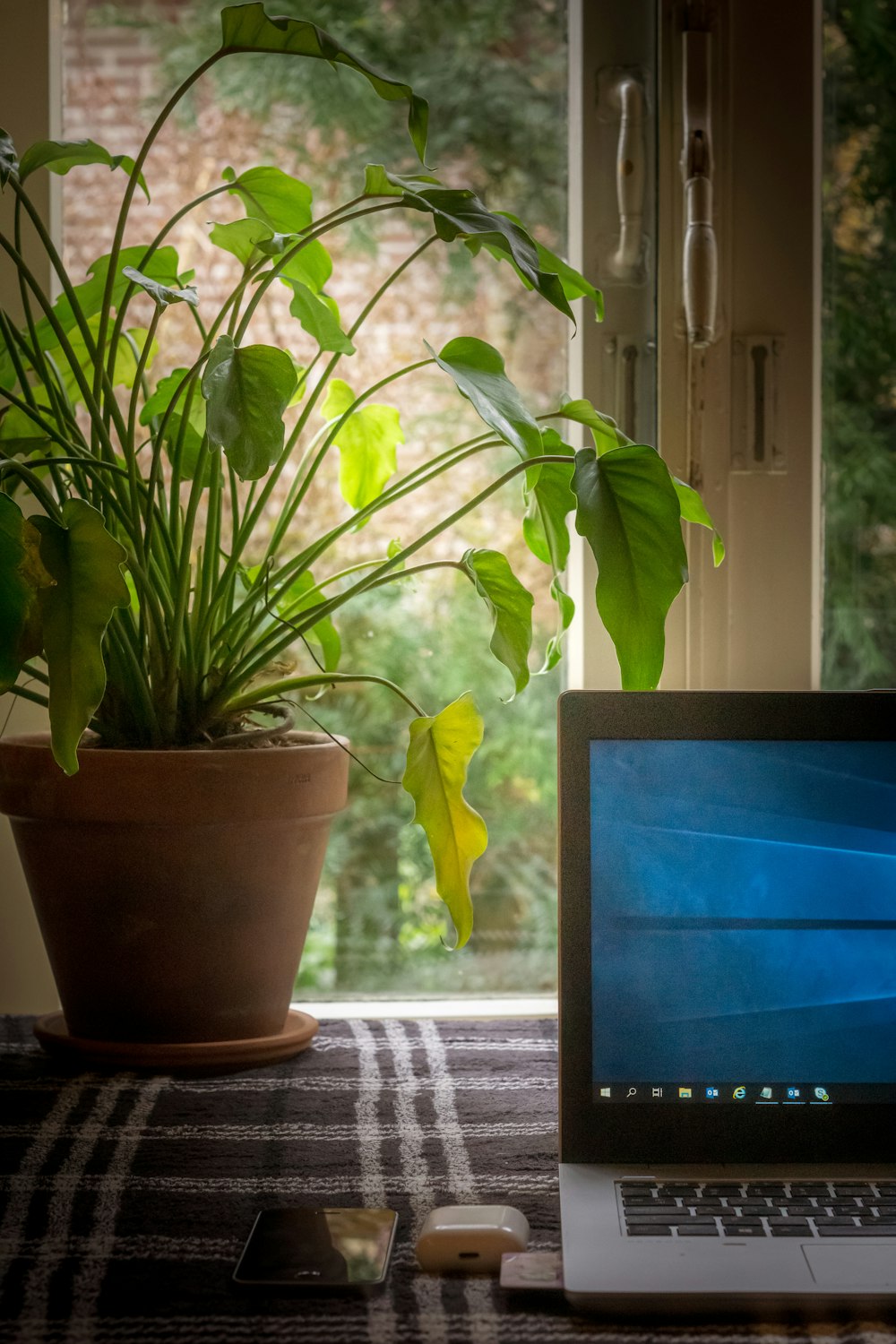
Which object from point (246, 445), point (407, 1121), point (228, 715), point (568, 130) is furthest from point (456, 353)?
point (407, 1121)

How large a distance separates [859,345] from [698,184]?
23cm

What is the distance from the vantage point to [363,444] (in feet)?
3.50

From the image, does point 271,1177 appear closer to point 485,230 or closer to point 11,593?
point 11,593

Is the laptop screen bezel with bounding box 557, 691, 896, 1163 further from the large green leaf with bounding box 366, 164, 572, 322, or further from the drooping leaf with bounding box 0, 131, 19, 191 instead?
the drooping leaf with bounding box 0, 131, 19, 191

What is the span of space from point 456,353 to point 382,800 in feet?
1.62

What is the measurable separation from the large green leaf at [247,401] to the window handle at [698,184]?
1.58 ft

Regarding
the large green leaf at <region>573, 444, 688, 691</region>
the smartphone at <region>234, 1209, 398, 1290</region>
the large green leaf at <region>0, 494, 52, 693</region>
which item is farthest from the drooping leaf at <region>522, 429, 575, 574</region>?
the smartphone at <region>234, 1209, 398, 1290</region>

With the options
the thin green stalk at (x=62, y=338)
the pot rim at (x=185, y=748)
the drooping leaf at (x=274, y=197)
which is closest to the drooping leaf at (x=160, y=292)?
the thin green stalk at (x=62, y=338)

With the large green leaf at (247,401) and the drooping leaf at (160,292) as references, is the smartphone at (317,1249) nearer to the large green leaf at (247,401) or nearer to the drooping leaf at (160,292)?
the large green leaf at (247,401)

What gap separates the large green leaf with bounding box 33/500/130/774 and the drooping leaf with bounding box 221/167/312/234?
0.40 metres

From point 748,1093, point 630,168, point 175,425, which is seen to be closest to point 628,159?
point 630,168

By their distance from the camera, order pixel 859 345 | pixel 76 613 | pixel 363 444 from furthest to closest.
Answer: pixel 859 345, pixel 363 444, pixel 76 613

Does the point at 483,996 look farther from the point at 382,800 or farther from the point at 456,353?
the point at 456,353

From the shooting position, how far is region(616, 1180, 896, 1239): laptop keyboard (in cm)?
63
